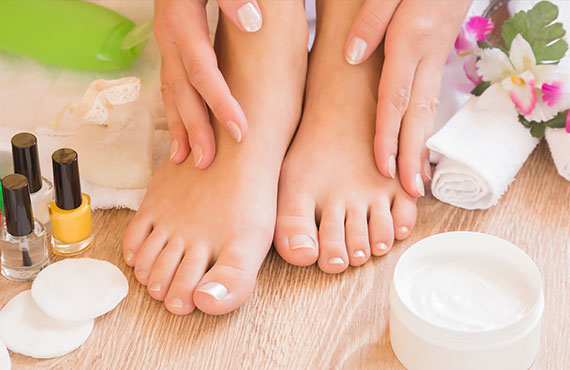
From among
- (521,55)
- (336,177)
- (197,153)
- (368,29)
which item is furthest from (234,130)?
(521,55)

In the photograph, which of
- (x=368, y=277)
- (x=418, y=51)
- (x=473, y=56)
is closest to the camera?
(x=368, y=277)

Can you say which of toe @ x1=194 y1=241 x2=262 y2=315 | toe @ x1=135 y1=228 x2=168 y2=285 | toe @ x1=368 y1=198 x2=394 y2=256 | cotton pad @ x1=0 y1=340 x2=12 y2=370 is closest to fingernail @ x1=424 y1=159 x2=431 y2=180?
toe @ x1=368 y1=198 x2=394 y2=256

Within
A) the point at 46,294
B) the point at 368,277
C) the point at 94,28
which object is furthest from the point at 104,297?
the point at 94,28

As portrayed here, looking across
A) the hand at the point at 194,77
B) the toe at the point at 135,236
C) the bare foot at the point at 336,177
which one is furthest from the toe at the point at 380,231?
the toe at the point at 135,236

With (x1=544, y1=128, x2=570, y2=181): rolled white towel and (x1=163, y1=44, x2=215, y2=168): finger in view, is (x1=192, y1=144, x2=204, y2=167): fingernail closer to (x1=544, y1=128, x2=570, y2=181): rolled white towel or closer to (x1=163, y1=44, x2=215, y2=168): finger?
(x1=163, y1=44, x2=215, y2=168): finger

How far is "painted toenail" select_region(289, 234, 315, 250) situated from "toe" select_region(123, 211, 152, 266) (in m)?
0.22

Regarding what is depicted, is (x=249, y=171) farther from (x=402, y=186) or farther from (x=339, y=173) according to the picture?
(x=402, y=186)

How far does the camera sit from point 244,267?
3.48ft

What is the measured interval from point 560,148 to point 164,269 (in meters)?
0.70

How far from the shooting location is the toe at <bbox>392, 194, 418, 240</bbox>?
1.17m

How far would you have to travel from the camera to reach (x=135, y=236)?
3.71 feet

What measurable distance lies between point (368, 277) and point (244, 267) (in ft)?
0.63

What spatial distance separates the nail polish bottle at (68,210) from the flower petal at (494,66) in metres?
0.72

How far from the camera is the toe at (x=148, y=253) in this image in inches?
43.1
